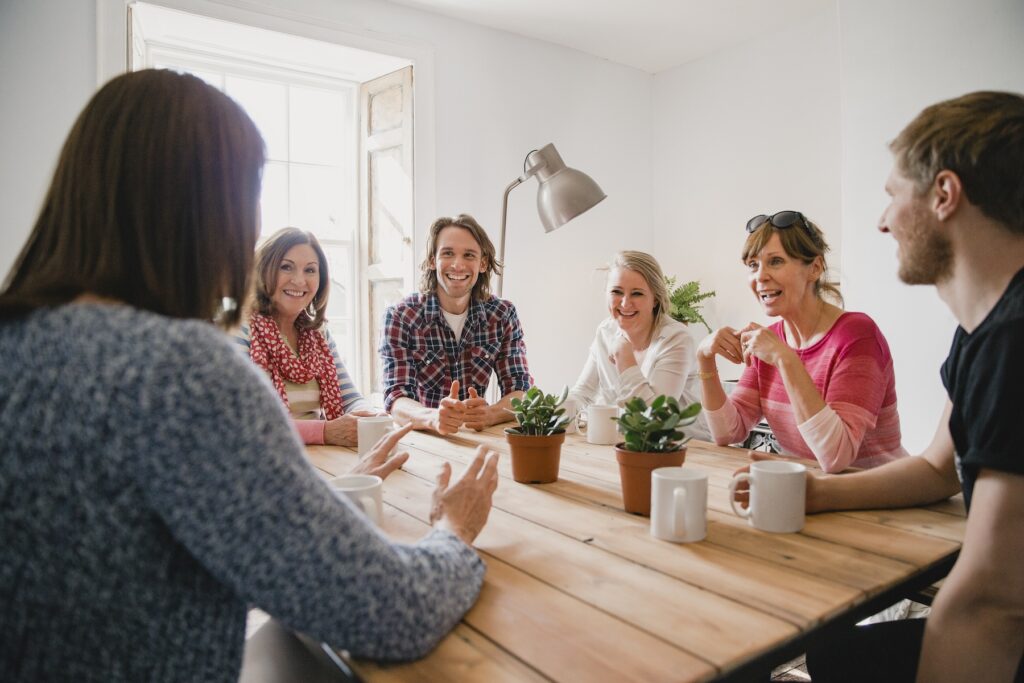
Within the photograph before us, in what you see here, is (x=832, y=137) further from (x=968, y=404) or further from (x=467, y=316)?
(x=968, y=404)

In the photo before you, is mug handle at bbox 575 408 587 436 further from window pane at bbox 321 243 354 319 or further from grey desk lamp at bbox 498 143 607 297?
window pane at bbox 321 243 354 319

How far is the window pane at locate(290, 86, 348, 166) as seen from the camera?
3691 millimetres

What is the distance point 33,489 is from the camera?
600mm

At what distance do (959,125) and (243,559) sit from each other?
1.10 metres

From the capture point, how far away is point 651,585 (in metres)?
0.84

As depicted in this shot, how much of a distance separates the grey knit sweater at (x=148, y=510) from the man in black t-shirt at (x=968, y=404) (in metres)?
0.74

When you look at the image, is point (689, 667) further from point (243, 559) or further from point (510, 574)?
point (243, 559)

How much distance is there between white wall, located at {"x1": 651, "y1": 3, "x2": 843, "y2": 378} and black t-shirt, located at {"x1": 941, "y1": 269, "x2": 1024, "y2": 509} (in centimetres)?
296

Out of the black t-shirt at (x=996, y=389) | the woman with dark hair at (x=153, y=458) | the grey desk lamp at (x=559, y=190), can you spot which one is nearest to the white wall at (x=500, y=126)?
the grey desk lamp at (x=559, y=190)

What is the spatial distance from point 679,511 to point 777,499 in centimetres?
17

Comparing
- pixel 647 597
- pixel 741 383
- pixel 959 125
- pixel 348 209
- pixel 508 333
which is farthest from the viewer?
pixel 348 209

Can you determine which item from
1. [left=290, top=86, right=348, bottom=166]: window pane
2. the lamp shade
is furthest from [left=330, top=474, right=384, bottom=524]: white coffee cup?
[left=290, top=86, right=348, bottom=166]: window pane

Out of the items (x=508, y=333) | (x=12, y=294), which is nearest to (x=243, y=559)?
(x=12, y=294)

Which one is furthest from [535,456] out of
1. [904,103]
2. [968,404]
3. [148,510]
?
[904,103]
